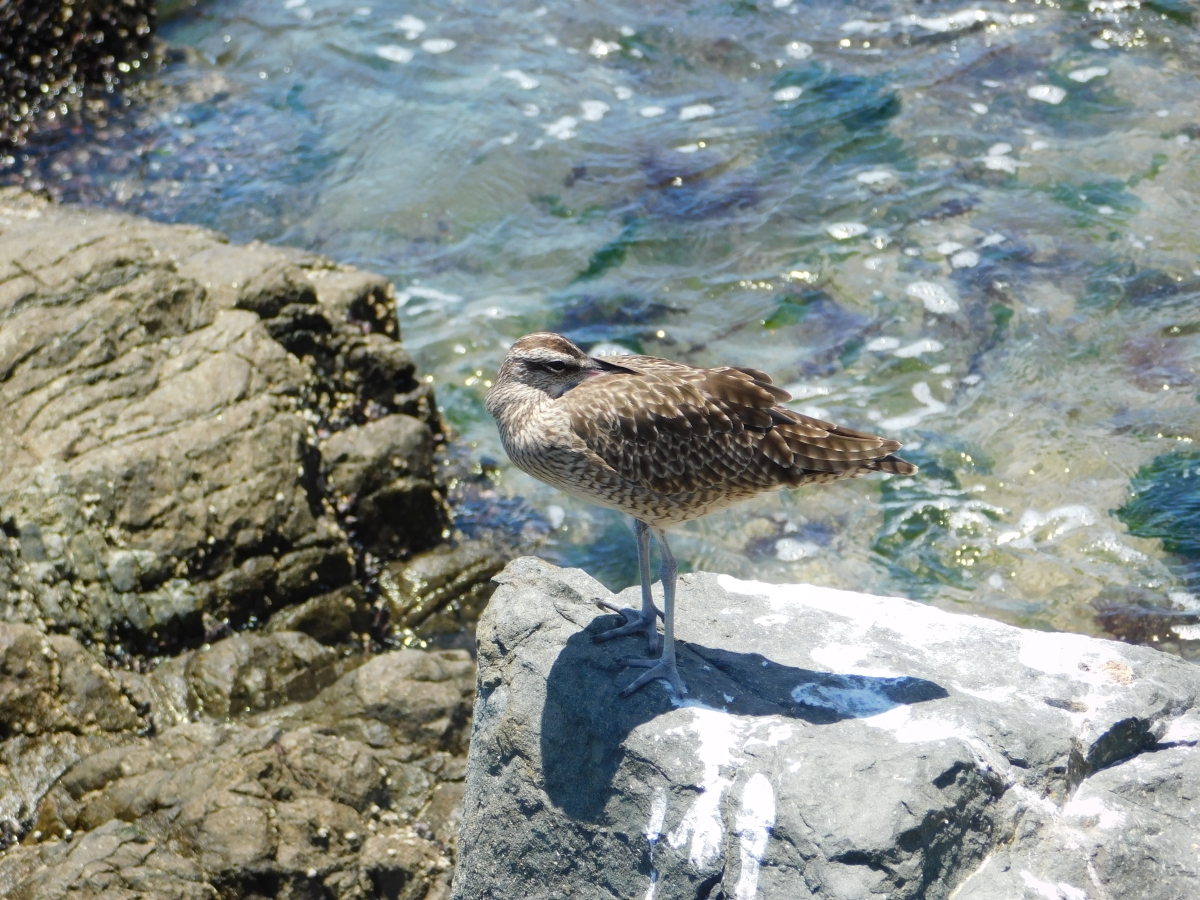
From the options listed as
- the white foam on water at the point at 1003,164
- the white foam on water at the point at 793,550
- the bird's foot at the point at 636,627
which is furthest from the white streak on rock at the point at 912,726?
the white foam on water at the point at 1003,164

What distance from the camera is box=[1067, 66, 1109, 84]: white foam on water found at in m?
12.4

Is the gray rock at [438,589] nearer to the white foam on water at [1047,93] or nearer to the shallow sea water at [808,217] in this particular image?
the shallow sea water at [808,217]

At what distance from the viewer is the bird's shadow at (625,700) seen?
4.76m

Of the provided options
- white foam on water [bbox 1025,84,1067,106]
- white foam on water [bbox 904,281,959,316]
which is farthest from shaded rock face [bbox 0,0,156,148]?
white foam on water [bbox 1025,84,1067,106]

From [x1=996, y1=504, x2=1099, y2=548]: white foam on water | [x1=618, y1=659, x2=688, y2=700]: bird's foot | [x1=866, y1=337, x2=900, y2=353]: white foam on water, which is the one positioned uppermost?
[x1=618, y1=659, x2=688, y2=700]: bird's foot

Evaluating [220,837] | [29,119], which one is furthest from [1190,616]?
[29,119]

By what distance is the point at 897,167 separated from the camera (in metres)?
12.0

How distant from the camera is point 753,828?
14.0 ft

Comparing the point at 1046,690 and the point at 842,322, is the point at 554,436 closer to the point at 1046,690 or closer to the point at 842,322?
the point at 1046,690

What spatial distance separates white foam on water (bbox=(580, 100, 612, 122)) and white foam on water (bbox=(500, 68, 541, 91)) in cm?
89

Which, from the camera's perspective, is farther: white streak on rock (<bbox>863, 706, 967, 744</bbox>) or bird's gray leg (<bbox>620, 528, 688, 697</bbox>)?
bird's gray leg (<bbox>620, 528, 688, 697</bbox>)

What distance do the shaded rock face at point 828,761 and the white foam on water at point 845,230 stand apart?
640cm

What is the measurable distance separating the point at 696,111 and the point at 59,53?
26.7ft

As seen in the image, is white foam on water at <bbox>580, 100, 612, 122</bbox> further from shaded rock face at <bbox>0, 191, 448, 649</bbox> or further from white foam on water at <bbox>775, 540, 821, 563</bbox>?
white foam on water at <bbox>775, 540, 821, 563</bbox>
